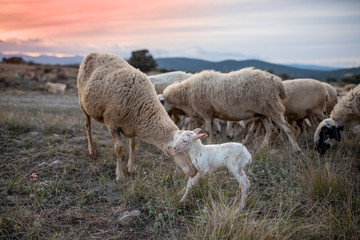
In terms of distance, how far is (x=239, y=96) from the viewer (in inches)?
271

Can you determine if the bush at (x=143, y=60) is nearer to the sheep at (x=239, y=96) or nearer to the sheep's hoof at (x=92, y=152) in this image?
the sheep at (x=239, y=96)

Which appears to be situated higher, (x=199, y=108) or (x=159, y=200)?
(x=199, y=108)

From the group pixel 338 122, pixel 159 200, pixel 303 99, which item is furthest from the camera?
pixel 303 99

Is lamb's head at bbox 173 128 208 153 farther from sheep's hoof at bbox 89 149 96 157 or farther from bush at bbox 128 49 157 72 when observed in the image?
bush at bbox 128 49 157 72

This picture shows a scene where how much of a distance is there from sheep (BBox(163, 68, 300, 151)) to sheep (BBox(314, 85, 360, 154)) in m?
0.68

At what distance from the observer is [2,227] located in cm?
339

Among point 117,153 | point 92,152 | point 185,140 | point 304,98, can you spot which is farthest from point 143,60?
point 185,140

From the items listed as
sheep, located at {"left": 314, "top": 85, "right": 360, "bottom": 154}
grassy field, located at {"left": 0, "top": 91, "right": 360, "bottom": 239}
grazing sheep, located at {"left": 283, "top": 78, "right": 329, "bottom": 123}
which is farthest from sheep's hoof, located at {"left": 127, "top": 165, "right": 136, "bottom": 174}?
grazing sheep, located at {"left": 283, "top": 78, "right": 329, "bottom": 123}

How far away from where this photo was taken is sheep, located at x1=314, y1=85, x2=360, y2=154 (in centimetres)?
686

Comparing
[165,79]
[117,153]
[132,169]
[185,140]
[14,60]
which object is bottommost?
[132,169]

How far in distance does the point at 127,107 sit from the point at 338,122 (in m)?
5.53

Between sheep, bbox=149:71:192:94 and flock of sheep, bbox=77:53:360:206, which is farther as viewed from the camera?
sheep, bbox=149:71:192:94

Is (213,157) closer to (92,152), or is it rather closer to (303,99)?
(92,152)

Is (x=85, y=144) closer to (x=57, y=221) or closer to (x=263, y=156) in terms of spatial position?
(x=57, y=221)
